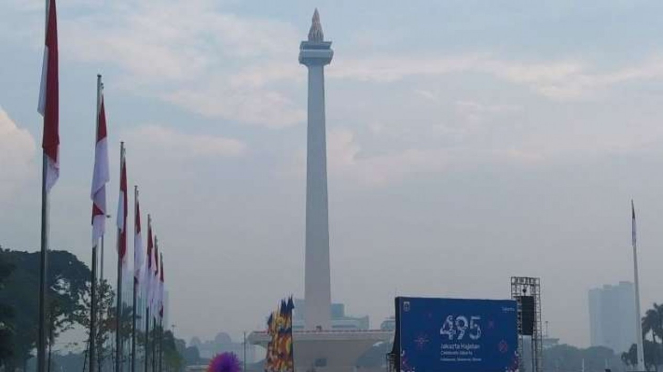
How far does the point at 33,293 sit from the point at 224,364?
116 ft

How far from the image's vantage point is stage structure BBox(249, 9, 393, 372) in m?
117

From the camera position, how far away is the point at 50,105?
23.7 metres

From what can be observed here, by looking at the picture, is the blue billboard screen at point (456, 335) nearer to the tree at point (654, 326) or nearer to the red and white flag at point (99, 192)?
the red and white flag at point (99, 192)

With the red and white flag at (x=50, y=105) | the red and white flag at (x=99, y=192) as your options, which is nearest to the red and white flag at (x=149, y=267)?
the red and white flag at (x=99, y=192)

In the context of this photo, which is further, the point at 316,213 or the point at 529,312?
the point at 316,213

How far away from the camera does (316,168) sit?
4614 inches

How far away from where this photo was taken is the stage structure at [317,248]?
117 metres

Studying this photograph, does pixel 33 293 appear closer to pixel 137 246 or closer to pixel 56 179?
pixel 137 246

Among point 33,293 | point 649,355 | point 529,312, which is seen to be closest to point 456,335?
A: point 529,312

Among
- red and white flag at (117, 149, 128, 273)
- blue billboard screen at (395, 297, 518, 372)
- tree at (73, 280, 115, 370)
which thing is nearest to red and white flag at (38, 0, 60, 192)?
red and white flag at (117, 149, 128, 273)

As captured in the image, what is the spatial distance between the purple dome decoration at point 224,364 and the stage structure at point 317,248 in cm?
6895

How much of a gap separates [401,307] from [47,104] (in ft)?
56.4

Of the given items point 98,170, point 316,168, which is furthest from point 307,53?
point 98,170

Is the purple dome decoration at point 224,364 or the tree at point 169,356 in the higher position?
the tree at point 169,356
